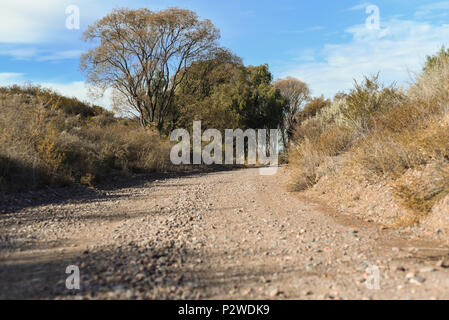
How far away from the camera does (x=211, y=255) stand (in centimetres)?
406

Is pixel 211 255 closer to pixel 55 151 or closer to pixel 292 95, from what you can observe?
pixel 55 151

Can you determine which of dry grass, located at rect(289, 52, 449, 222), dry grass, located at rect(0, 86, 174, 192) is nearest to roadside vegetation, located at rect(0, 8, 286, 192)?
dry grass, located at rect(0, 86, 174, 192)

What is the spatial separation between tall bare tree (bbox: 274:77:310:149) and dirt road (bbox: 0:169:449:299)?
91.6 feet

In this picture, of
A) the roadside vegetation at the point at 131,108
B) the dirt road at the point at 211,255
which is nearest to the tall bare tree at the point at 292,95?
the roadside vegetation at the point at 131,108

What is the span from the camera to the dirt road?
10.0 feet

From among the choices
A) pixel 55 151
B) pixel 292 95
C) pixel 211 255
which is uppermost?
pixel 292 95

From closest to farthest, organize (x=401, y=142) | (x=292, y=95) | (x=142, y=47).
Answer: (x=401, y=142)
(x=142, y=47)
(x=292, y=95)

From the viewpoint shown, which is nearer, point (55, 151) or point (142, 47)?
point (55, 151)

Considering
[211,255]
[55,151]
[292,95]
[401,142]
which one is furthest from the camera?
[292,95]

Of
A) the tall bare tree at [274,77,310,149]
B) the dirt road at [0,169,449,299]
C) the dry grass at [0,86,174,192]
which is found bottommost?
the dirt road at [0,169,449,299]

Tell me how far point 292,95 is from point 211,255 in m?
34.5

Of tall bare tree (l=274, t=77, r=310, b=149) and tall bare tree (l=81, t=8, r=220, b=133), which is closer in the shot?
tall bare tree (l=81, t=8, r=220, b=133)

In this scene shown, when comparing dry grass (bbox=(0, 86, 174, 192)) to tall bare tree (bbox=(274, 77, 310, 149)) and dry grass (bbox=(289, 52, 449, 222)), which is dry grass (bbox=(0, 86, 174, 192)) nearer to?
dry grass (bbox=(289, 52, 449, 222))

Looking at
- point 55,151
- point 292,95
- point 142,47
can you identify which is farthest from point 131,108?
point 292,95
